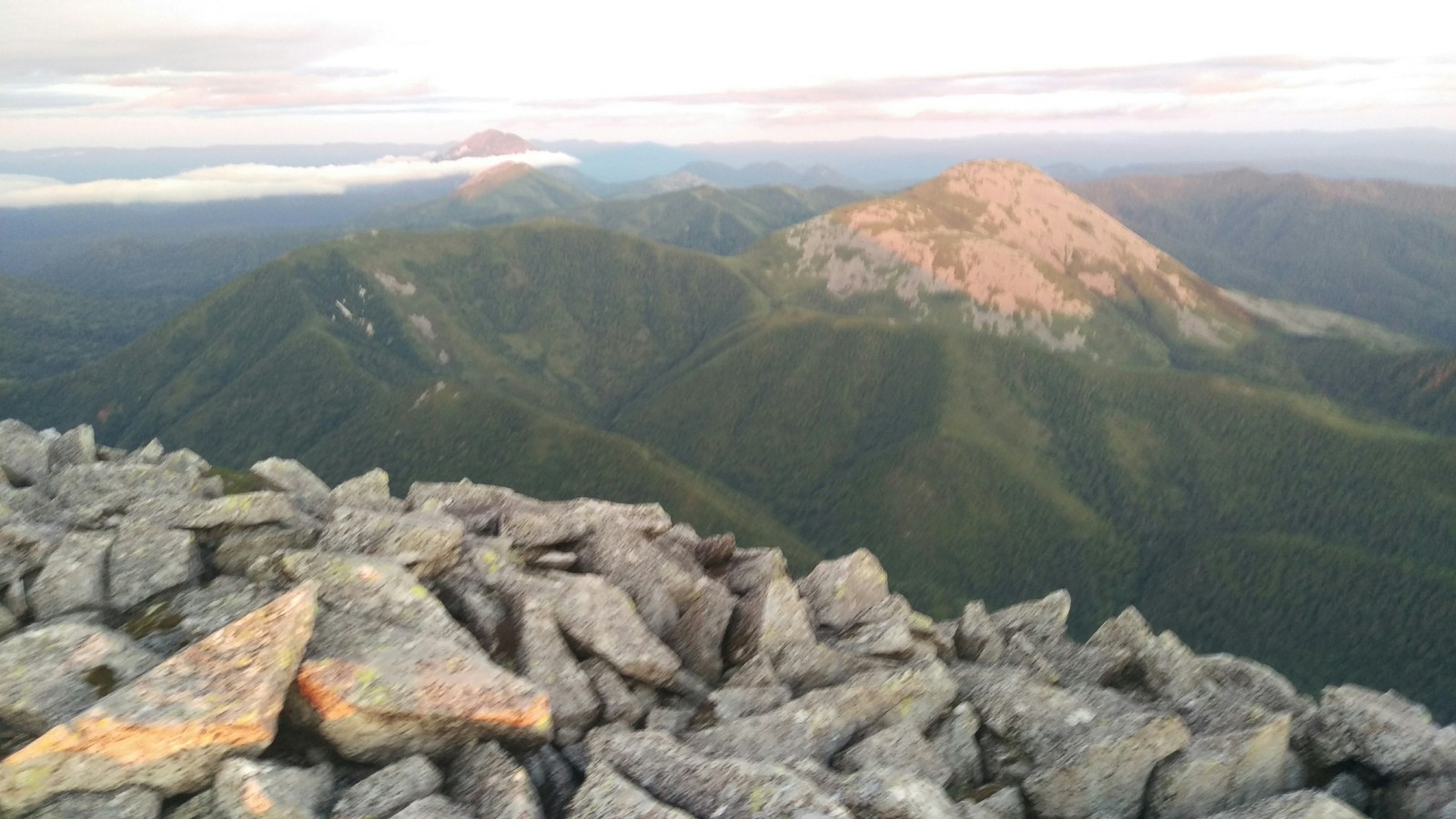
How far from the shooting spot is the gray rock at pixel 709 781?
71.9 ft

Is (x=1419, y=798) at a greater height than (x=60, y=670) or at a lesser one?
lesser

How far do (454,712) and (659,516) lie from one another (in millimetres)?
22447

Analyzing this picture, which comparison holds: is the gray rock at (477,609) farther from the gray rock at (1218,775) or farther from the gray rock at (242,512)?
the gray rock at (1218,775)

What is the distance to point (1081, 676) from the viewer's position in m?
39.2

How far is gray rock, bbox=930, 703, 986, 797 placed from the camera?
2933 cm

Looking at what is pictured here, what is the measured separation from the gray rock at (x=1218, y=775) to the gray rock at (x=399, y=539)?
2711 cm

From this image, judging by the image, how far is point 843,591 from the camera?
42.3 m

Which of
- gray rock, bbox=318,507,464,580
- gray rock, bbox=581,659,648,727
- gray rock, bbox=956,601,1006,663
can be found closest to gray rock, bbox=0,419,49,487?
gray rock, bbox=318,507,464,580

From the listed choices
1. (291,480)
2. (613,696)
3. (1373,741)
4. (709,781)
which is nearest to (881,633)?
(613,696)

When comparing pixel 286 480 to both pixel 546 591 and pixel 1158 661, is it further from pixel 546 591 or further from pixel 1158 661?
pixel 1158 661

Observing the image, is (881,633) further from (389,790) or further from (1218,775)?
(389,790)

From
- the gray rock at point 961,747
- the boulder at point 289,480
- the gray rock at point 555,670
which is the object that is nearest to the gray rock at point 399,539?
the gray rock at point 555,670

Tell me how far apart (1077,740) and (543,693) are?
19.5m

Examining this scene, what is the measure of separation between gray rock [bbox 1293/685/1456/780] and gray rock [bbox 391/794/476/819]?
29906 millimetres
